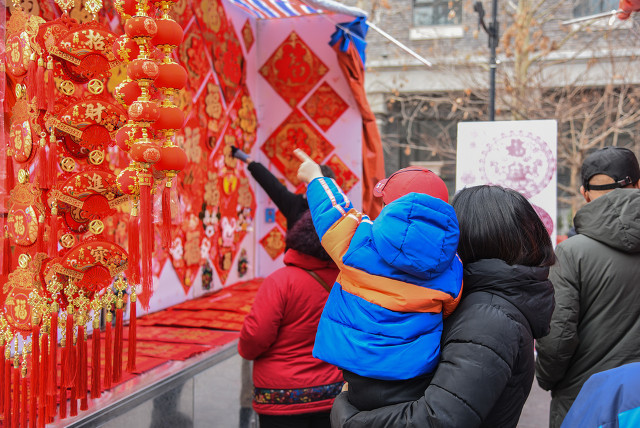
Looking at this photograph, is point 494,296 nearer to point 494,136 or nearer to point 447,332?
point 447,332

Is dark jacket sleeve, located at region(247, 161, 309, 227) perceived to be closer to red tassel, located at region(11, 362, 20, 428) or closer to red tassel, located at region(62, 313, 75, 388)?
red tassel, located at region(62, 313, 75, 388)

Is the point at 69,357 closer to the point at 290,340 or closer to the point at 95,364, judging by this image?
the point at 95,364

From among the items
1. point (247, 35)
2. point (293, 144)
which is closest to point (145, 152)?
point (293, 144)

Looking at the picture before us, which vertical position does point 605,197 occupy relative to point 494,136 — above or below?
below

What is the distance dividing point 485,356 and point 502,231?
261 mm

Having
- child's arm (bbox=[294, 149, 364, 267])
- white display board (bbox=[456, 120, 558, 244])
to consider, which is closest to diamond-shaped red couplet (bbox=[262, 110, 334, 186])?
white display board (bbox=[456, 120, 558, 244])

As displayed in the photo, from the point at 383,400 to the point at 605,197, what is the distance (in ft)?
3.77

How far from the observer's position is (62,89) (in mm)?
1992

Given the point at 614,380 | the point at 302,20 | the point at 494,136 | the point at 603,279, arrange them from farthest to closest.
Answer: the point at 302,20 < the point at 494,136 < the point at 603,279 < the point at 614,380

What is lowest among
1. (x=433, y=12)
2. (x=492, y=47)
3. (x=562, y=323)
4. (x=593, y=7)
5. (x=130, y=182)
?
(x=562, y=323)

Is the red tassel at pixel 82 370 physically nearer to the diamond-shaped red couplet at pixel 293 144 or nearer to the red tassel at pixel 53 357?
the red tassel at pixel 53 357

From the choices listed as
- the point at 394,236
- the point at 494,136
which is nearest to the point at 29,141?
the point at 394,236

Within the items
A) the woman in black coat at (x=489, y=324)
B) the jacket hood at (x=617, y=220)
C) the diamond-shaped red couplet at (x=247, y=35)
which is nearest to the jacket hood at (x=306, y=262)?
the woman in black coat at (x=489, y=324)

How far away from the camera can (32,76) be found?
1.86 meters
